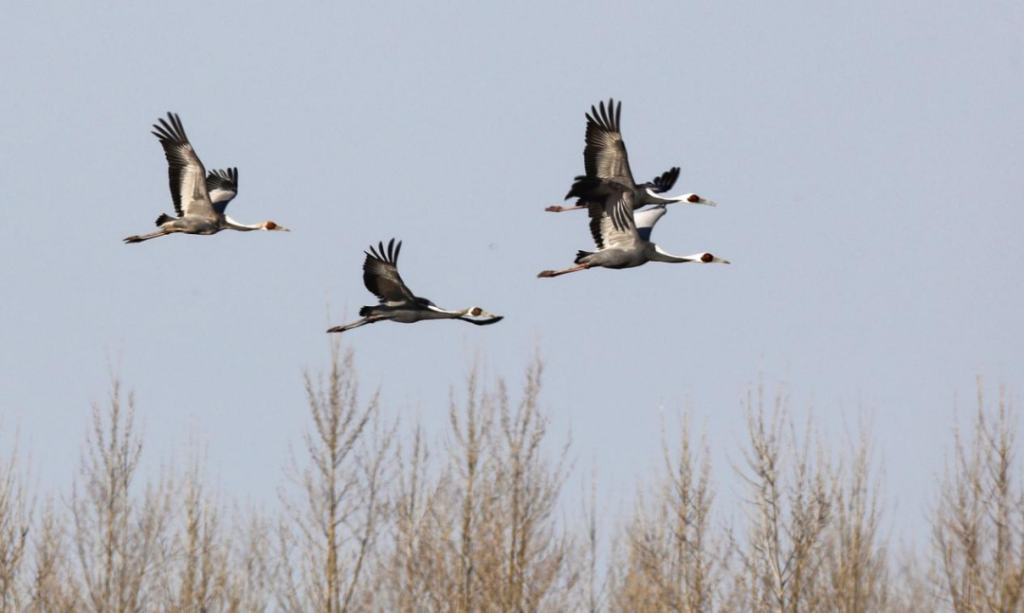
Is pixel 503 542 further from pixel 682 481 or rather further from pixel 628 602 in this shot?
pixel 628 602

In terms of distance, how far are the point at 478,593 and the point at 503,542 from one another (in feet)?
2.91

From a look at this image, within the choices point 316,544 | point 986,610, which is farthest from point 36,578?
point 986,610

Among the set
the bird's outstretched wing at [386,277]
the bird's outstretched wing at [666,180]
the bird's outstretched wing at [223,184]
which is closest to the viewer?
the bird's outstretched wing at [386,277]

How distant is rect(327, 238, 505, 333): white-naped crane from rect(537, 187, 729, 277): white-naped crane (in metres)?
1.78

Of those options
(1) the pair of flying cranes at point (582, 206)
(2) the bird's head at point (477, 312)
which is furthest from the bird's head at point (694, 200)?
(2) the bird's head at point (477, 312)

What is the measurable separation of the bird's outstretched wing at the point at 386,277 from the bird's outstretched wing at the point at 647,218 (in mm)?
4334

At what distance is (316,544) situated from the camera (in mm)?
30609

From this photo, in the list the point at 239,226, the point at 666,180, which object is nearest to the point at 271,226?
the point at 239,226

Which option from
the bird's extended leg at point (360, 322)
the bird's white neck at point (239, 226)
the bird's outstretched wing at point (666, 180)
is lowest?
the bird's extended leg at point (360, 322)

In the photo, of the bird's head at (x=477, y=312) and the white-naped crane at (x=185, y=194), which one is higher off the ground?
the white-naped crane at (x=185, y=194)

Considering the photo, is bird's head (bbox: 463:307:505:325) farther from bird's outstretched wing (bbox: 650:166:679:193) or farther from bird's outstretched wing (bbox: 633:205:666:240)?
bird's outstretched wing (bbox: 650:166:679:193)

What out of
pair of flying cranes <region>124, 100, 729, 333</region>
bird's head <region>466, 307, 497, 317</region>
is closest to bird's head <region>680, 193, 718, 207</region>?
pair of flying cranes <region>124, 100, 729, 333</region>

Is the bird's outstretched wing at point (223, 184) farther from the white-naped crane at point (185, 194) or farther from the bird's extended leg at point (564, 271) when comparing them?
the bird's extended leg at point (564, 271)

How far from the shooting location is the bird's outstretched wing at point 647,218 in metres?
28.2
